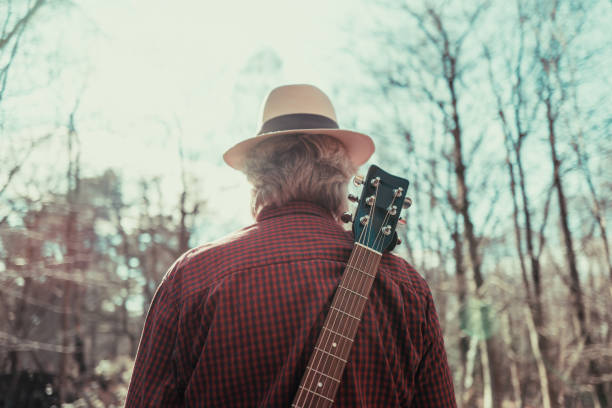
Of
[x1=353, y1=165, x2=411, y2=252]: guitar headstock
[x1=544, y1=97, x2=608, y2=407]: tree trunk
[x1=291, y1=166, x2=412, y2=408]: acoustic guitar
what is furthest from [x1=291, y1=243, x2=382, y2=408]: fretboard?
[x1=544, y1=97, x2=608, y2=407]: tree trunk

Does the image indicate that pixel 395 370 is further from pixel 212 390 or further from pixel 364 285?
pixel 212 390

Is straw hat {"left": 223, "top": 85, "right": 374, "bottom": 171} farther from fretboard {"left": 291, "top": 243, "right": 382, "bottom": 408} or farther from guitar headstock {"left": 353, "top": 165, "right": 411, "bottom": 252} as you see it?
fretboard {"left": 291, "top": 243, "right": 382, "bottom": 408}

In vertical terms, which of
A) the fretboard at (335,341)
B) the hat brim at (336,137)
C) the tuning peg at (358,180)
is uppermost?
the hat brim at (336,137)

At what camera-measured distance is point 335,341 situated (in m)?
1.27

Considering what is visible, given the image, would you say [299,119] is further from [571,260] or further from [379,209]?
[571,260]

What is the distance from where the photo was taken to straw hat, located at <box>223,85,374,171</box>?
1.79 metres

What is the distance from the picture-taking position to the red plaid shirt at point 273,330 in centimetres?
123

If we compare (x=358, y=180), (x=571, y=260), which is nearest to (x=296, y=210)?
(x=358, y=180)

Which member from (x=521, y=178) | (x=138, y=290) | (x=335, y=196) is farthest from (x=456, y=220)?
(x=138, y=290)

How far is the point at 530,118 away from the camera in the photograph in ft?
20.3

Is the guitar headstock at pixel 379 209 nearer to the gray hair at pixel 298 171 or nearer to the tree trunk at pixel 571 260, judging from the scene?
the gray hair at pixel 298 171

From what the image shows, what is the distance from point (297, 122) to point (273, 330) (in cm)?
95

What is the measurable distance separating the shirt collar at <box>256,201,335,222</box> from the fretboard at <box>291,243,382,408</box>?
27 cm

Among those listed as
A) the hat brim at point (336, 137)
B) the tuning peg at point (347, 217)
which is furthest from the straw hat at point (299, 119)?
the tuning peg at point (347, 217)
